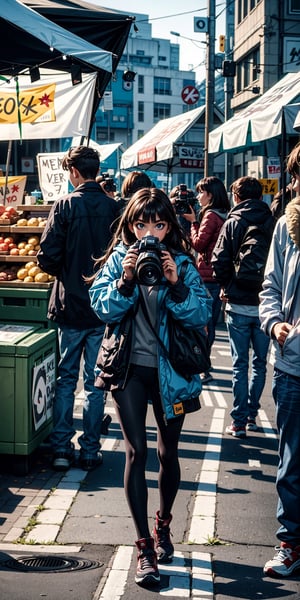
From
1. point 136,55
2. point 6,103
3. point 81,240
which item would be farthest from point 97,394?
point 136,55

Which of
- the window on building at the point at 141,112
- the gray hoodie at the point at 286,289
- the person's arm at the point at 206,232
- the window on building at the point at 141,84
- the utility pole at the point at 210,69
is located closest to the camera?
the gray hoodie at the point at 286,289

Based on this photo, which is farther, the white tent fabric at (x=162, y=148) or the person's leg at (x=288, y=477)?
the white tent fabric at (x=162, y=148)

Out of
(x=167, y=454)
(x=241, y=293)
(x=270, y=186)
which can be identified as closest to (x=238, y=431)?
(x=241, y=293)

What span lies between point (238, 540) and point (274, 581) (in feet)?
1.79

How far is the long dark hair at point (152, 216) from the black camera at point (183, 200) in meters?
4.52

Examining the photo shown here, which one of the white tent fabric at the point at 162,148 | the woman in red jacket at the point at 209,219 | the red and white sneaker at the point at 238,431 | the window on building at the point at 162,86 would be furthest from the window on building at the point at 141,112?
the red and white sneaker at the point at 238,431

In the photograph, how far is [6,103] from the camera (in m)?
8.88

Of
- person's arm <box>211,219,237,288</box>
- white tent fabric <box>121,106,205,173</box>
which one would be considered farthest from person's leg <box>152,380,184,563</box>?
white tent fabric <box>121,106,205,173</box>

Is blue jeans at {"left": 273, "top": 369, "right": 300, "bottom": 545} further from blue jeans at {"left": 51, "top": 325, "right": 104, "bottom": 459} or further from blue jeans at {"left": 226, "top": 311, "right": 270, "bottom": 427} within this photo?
blue jeans at {"left": 226, "top": 311, "right": 270, "bottom": 427}

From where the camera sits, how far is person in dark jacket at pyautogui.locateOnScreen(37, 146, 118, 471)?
19.2 ft

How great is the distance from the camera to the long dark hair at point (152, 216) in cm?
404

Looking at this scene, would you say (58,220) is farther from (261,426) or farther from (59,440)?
(261,426)

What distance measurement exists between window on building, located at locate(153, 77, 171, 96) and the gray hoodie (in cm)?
10703

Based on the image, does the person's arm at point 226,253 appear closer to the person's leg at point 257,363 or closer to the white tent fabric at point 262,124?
the person's leg at point 257,363
